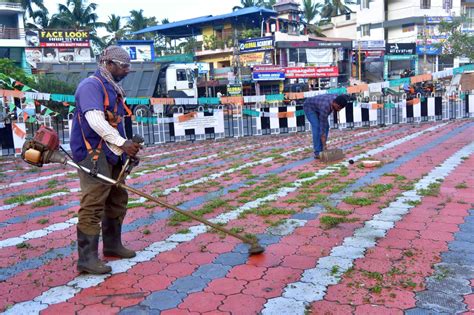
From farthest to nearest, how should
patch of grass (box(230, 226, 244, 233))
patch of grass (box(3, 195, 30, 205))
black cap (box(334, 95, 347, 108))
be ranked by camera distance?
black cap (box(334, 95, 347, 108)) < patch of grass (box(3, 195, 30, 205)) < patch of grass (box(230, 226, 244, 233))

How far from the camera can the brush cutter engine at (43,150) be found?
11.1 feet

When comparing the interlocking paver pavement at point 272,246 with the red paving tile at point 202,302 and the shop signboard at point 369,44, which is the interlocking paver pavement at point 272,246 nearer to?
the red paving tile at point 202,302

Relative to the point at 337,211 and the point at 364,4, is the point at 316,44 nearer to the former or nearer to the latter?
the point at 364,4

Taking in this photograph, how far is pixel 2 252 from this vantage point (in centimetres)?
407

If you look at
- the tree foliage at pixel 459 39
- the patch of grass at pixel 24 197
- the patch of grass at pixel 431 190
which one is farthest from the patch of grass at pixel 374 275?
the tree foliage at pixel 459 39

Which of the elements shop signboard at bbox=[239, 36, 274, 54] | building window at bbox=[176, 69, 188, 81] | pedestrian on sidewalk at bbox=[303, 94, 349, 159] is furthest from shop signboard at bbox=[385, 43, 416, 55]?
pedestrian on sidewalk at bbox=[303, 94, 349, 159]

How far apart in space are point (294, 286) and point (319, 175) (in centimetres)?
406

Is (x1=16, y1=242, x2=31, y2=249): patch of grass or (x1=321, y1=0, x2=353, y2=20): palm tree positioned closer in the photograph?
(x1=16, y1=242, x2=31, y2=249): patch of grass

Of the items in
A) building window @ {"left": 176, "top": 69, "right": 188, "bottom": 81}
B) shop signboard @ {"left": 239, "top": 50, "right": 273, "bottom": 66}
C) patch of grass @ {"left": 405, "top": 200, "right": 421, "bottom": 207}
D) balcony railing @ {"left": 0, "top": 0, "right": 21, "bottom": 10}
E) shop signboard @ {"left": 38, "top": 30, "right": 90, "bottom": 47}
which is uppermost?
balcony railing @ {"left": 0, "top": 0, "right": 21, "bottom": 10}

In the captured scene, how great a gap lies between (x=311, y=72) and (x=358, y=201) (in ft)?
108

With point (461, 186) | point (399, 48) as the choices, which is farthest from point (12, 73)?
point (399, 48)

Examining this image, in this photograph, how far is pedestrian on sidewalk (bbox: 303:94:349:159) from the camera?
797cm

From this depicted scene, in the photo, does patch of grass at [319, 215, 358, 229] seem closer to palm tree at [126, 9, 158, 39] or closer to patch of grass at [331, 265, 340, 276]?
patch of grass at [331, 265, 340, 276]

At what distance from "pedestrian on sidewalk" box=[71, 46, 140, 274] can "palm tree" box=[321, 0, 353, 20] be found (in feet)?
168
